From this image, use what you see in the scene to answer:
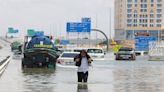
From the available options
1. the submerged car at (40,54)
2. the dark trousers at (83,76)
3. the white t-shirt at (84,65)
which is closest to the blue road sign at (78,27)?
the submerged car at (40,54)

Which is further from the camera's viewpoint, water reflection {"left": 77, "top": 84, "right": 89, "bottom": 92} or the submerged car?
the submerged car

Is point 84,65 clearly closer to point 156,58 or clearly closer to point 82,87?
point 82,87

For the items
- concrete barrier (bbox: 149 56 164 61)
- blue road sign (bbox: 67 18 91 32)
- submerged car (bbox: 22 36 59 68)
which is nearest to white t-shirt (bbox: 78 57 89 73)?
submerged car (bbox: 22 36 59 68)

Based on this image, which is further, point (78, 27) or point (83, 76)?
point (78, 27)

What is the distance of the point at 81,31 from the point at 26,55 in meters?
54.1

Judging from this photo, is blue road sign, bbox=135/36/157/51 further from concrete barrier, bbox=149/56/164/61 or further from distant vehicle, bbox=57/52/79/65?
distant vehicle, bbox=57/52/79/65

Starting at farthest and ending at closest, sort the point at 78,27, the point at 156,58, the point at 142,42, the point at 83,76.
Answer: the point at 78,27, the point at 142,42, the point at 156,58, the point at 83,76

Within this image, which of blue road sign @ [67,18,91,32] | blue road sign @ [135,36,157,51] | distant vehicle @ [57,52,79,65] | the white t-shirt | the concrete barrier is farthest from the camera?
blue road sign @ [67,18,91,32]

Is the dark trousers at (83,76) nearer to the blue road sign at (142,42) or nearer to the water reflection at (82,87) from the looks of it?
the water reflection at (82,87)

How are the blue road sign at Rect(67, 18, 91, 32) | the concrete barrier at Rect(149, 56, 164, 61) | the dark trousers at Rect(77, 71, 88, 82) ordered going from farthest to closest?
A: the blue road sign at Rect(67, 18, 91, 32), the concrete barrier at Rect(149, 56, 164, 61), the dark trousers at Rect(77, 71, 88, 82)

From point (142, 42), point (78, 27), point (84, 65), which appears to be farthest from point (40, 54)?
point (78, 27)

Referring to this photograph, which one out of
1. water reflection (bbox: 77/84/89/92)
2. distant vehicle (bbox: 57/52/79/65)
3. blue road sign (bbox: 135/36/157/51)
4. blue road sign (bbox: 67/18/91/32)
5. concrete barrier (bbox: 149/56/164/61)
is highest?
blue road sign (bbox: 67/18/91/32)

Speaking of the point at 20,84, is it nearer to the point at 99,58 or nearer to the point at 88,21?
the point at 99,58

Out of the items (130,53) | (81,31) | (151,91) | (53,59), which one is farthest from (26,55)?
(81,31)
